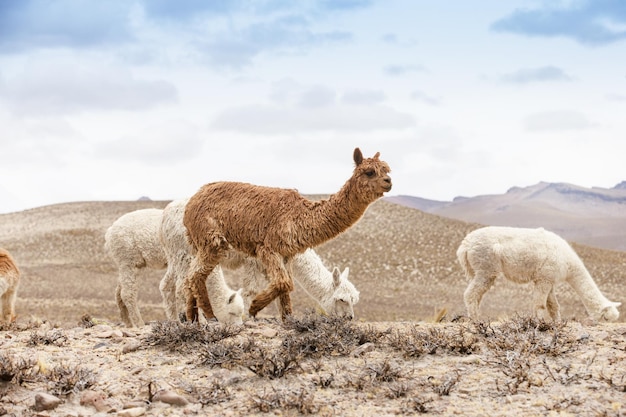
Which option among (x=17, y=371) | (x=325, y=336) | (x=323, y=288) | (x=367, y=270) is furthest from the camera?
(x=367, y=270)

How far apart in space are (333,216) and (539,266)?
6.49 meters

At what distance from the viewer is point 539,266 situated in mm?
13766

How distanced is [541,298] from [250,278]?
19.1ft

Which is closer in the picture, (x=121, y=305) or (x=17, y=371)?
(x=17, y=371)

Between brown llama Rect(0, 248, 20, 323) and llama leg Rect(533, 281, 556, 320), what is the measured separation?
10.3 meters

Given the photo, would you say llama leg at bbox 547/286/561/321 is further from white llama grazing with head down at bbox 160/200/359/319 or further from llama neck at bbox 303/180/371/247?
llama neck at bbox 303/180/371/247

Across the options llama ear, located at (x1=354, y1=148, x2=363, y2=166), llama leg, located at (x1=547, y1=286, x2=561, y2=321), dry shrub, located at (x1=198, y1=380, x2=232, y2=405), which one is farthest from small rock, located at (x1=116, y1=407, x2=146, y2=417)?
llama leg, located at (x1=547, y1=286, x2=561, y2=321)

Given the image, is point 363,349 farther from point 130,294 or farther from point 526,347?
point 130,294

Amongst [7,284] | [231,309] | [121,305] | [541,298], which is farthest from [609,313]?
[7,284]

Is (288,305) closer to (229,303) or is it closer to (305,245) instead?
(305,245)

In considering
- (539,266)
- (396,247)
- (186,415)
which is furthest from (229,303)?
(396,247)

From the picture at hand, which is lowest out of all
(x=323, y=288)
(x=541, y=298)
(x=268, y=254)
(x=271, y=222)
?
(x=541, y=298)

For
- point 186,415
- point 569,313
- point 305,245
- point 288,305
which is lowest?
point 569,313

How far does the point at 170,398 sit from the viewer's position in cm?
652
